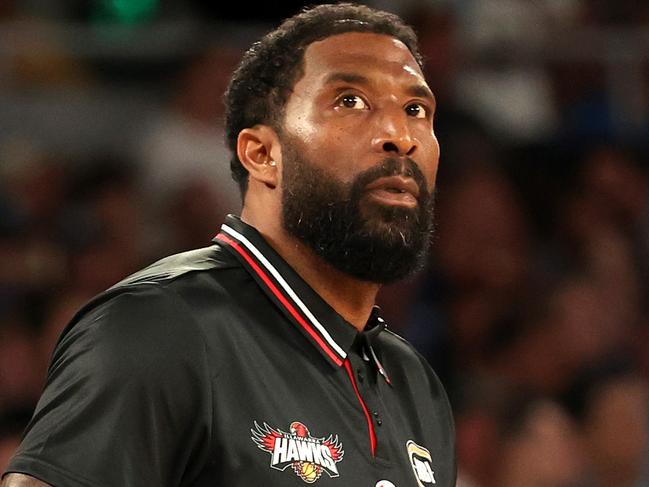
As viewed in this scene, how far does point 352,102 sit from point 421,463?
680mm

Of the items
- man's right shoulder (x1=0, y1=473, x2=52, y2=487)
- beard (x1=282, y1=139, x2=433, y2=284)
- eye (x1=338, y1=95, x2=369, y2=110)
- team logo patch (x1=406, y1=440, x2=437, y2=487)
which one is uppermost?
eye (x1=338, y1=95, x2=369, y2=110)

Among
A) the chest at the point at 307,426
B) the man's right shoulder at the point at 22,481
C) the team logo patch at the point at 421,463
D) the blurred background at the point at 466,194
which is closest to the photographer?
the man's right shoulder at the point at 22,481

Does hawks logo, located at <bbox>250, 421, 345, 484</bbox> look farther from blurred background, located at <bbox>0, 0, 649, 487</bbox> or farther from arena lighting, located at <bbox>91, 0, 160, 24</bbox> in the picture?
arena lighting, located at <bbox>91, 0, 160, 24</bbox>

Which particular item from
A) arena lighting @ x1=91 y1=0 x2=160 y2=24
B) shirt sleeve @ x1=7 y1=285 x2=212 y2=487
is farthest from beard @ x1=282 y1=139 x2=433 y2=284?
arena lighting @ x1=91 y1=0 x2=160 y2=24

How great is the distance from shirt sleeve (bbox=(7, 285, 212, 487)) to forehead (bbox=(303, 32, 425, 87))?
65cm

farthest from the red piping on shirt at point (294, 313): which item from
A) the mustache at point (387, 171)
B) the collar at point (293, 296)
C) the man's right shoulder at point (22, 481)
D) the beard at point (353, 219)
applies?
the man's right shoulder at point (22, 481)

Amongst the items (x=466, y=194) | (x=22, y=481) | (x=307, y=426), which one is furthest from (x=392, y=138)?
(x=466, y=194)

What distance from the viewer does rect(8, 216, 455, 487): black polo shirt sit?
1.87 meters

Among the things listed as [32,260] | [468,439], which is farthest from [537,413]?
[32,260]

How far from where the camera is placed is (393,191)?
2.31m

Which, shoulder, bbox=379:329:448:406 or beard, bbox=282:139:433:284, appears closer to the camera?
beard, bbox=282:139:433:284

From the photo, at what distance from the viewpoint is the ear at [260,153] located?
2395mm

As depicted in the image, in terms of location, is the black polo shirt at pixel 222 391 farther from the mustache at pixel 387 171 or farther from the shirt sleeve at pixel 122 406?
the mustache at pixel 387 171

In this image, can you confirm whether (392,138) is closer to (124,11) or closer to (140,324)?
(140,324)
